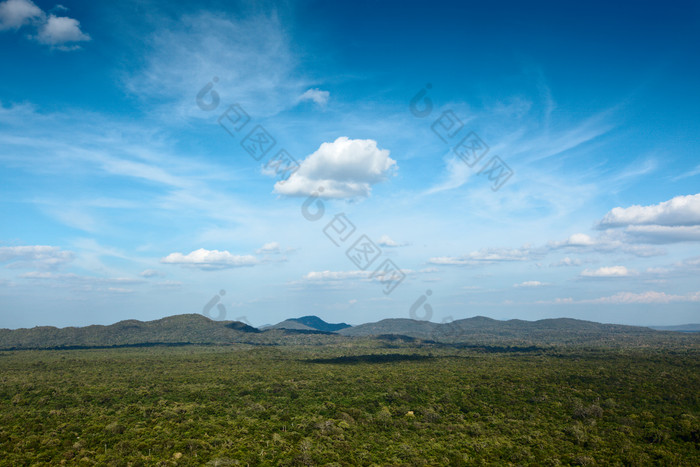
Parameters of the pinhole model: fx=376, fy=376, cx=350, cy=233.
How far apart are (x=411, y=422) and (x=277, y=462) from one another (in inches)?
1079

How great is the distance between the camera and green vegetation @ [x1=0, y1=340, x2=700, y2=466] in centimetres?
5150

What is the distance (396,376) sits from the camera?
10619 cm

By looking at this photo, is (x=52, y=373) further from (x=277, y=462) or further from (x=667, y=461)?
(x=667, y=461)

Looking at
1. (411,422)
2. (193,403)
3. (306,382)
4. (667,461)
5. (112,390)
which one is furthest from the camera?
(306,382)

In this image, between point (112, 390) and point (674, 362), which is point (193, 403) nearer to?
point (112, 390)

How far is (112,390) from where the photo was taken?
87.6 meters

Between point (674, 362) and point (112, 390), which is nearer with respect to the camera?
point (112, 390)

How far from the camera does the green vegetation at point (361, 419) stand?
169 ft

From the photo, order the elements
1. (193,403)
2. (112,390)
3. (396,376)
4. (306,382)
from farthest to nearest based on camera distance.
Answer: (396,376)
(306,382)
(112,390)
(193,403)

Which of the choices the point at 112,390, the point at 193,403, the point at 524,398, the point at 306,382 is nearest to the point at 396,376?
the point at 306,382

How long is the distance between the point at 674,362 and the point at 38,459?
15801 cm

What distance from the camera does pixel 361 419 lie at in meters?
69.3

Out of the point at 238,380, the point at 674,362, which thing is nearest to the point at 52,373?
the point at 238,380

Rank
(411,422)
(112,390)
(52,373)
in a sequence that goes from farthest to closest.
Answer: (52,373) → (112,390) → (411,422)
